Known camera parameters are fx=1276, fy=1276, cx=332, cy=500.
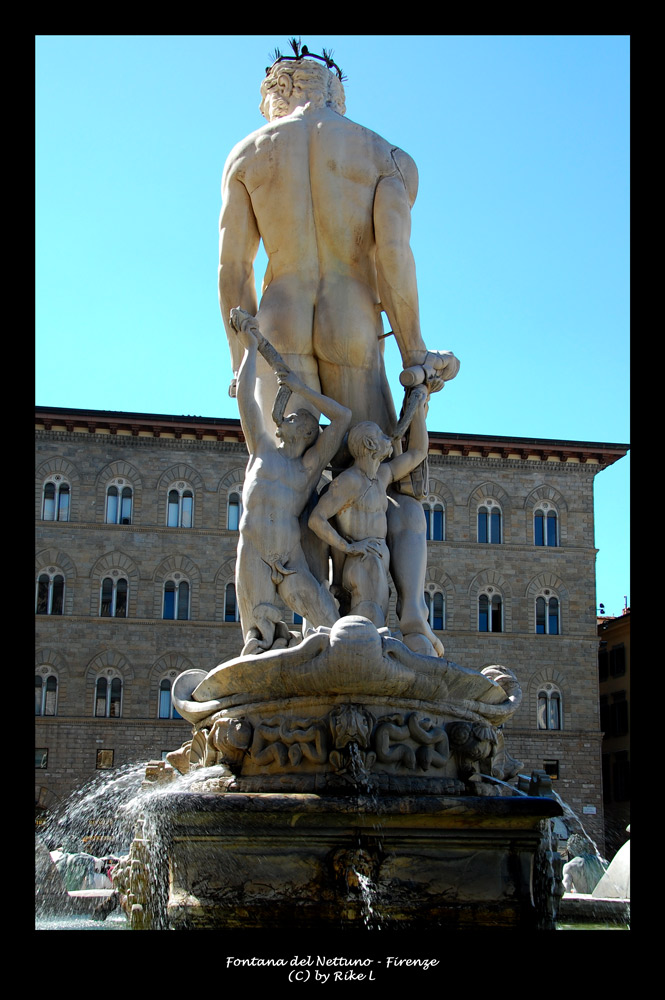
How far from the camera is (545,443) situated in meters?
53.2

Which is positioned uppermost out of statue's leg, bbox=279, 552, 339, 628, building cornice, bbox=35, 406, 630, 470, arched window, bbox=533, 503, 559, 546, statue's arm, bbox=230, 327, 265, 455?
building cornice, bbox=35, 406, 630, 470

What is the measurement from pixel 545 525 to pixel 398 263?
152 feet

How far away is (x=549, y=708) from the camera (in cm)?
5175

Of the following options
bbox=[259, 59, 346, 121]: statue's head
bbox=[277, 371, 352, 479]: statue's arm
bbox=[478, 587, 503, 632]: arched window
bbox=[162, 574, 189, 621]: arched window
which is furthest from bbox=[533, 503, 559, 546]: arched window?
bbox=[277, 371, 352, 479]: statue's arm

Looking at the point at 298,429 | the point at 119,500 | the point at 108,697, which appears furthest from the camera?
the point at 119,500

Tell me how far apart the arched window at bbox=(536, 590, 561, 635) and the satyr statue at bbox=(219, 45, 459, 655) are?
45.4m

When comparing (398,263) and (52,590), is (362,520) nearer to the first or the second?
(398,263)

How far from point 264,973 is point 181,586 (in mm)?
46151

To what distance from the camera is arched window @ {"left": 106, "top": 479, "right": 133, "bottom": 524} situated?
51094 millimetres

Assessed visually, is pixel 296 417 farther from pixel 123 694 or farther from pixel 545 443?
pixel 545 443

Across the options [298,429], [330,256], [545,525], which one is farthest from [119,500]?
[298,429]

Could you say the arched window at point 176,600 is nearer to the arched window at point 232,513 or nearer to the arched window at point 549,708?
the arched window at point 232,513

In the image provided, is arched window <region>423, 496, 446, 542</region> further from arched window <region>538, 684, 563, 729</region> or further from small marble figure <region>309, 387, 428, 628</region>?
small marble figure <region>309, 387, 428, 628</region>
